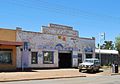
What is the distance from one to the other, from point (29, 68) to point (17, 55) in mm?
2720

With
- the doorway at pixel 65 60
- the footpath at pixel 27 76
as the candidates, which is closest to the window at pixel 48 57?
the doorway at pixel 65 60

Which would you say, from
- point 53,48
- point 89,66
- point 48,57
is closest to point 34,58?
point 48,57

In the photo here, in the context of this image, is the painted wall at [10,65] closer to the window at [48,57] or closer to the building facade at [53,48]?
the building facade at [53,48]

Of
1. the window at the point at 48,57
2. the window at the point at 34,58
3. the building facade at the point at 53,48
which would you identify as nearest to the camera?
the building facade at the point at 53,48

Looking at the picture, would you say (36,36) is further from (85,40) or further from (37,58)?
(85,40)

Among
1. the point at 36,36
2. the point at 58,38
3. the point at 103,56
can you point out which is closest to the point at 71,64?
the point at 58,38

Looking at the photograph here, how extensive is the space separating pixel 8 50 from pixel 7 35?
1.90 meters

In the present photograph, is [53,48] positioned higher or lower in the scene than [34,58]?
higher

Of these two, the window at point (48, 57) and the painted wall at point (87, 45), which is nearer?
the window at point (48, 57)

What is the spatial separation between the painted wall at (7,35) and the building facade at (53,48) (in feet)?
2.06

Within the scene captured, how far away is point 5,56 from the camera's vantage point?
125ft

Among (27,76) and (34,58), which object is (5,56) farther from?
(27,76)

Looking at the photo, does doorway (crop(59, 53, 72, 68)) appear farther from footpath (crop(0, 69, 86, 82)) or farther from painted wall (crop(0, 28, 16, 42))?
footpath (crop(0, 69, 86, 82))

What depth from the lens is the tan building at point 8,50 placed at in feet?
122
